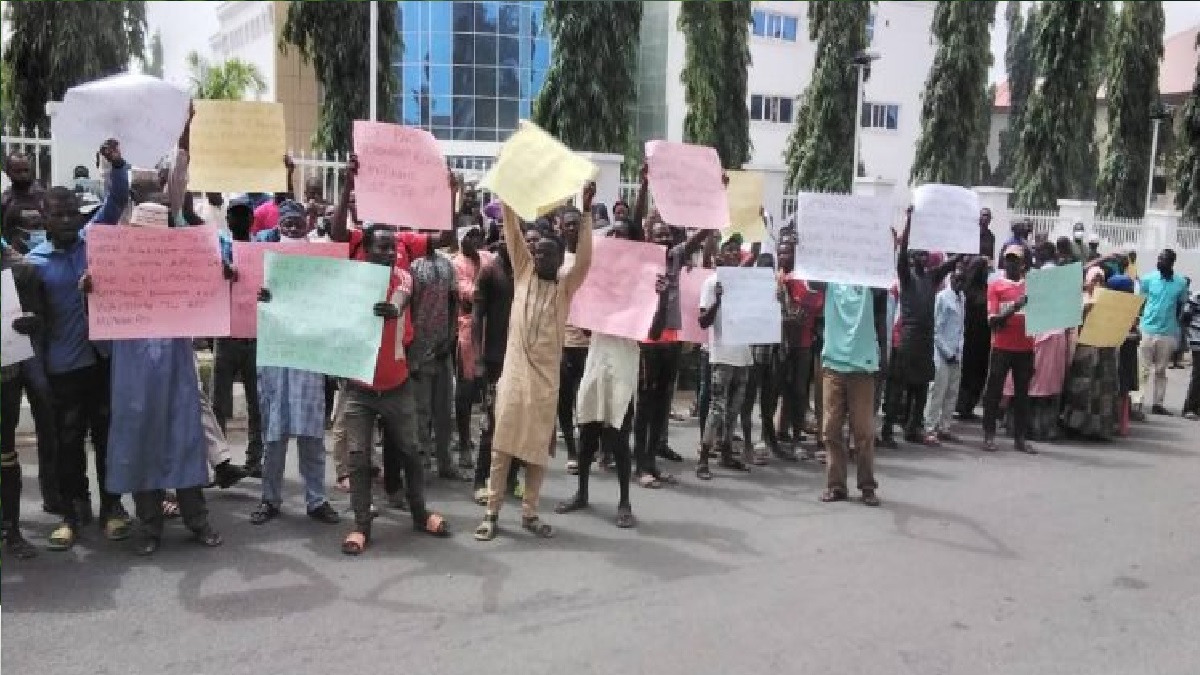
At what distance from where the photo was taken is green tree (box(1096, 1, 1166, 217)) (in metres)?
29.8

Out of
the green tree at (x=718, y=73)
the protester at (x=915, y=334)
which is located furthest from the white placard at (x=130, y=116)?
the green tree at (x=718, y=73)

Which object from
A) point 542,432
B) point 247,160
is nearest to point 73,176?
point 247,160

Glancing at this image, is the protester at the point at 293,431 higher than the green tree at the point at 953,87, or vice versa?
the green tree at the point at 953,87

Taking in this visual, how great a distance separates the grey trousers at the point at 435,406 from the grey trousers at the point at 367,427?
0.40 metres

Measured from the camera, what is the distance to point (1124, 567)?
5953 millimetres

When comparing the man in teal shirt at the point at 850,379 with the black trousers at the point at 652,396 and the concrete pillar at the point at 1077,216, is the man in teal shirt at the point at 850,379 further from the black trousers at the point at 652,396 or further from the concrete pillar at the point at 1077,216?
the concrete pillar at the point at 1077,216

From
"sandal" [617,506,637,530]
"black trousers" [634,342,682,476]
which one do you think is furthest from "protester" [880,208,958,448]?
"sandal" [617,506,637,530]

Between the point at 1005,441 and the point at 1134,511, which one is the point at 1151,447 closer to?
the point at 1005,441

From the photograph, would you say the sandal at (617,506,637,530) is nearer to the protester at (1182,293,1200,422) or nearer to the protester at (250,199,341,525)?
the protester at (250,199,341,525)

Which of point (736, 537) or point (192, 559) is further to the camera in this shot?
point (736, 537)

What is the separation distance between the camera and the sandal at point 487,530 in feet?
19.4

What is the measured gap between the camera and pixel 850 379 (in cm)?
705

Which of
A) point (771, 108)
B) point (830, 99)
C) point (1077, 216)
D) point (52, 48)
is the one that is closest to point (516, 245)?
point (52, 48)

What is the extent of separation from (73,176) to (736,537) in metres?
7.67
